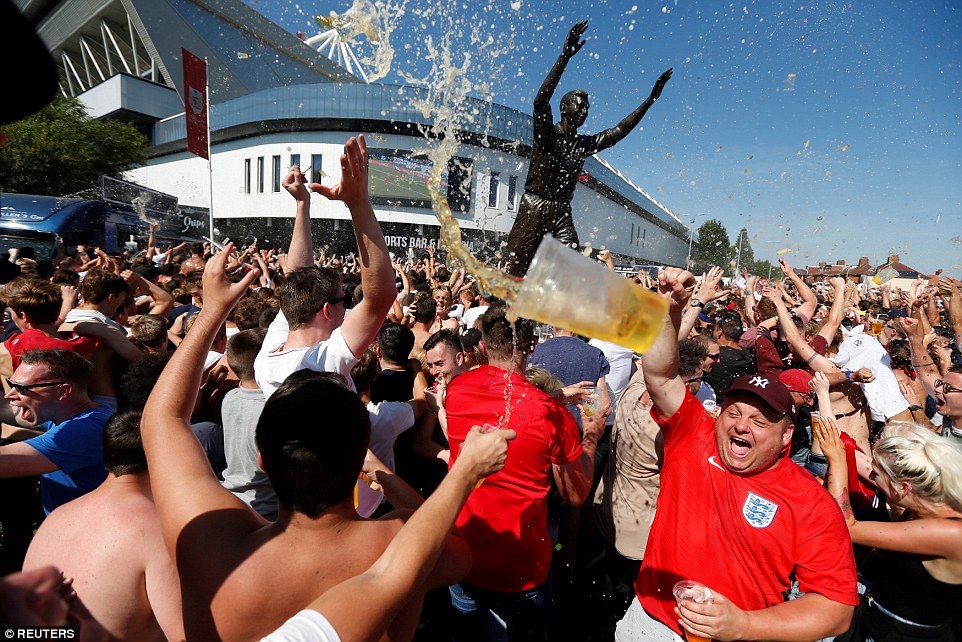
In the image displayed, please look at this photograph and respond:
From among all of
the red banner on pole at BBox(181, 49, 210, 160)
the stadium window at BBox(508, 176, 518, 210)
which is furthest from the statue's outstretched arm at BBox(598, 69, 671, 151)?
the stadium window at BBox(508, 176, 518, 210)

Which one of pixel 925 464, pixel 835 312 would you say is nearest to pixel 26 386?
pixel 925 464

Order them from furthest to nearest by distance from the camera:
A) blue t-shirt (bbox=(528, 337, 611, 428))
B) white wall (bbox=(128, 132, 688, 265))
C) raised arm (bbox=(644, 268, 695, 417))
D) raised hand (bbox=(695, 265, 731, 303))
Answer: white wall (bbox=(128, 132, 688, 265)) → blue t-shirt (bbox=(528, 337, 611, 428)) → raised hand (bbox=(695, 265, 731, 303)) → raised arm (bbox=(644, 268, 695, 417))

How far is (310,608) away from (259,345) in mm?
2247

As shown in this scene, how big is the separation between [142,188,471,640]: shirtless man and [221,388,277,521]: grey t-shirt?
1204 millimetres

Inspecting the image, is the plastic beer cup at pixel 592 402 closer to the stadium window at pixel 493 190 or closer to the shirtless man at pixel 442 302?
the shirtless man at pixel 442 302

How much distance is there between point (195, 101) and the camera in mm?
14008

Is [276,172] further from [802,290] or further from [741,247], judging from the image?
[802,290]

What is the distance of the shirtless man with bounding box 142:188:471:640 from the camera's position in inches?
54.1

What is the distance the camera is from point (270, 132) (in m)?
41.4

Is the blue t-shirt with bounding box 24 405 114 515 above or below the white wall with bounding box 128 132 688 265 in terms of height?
below

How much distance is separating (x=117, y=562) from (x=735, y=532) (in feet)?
7.82

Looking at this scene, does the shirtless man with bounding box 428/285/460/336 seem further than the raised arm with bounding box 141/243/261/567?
Yes

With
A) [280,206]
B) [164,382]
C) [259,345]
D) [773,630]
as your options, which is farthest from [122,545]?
[280,206]

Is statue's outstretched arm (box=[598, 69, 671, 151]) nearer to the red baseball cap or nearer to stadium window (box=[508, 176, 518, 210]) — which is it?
the red baseball cap
